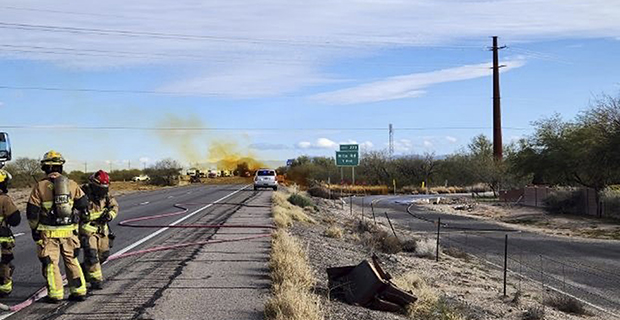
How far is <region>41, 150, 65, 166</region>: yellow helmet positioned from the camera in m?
8.95

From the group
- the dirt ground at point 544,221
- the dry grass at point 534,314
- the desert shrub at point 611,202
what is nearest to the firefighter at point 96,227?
the dry grass at point 534,314

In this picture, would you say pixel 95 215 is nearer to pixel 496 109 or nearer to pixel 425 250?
pixel 425 250

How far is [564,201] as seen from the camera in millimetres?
47500

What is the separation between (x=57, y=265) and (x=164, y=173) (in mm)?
84256

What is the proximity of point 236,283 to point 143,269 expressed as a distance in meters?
2.10

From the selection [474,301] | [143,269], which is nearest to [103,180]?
[143,269]

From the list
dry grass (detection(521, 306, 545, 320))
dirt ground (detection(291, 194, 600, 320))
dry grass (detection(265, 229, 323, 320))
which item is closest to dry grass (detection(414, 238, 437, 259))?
dirt ground (detection(291, 194, 600, 320))

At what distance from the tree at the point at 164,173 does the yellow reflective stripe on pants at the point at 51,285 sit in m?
80.4

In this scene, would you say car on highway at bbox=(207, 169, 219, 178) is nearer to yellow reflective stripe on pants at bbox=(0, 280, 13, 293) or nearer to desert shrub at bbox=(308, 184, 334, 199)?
desert shrub at bbox=(308, 184, 334, 199)

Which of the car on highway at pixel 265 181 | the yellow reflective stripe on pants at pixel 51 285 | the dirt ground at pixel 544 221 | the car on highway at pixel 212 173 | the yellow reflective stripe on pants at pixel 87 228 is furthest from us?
the car on highway at pixel 212 173

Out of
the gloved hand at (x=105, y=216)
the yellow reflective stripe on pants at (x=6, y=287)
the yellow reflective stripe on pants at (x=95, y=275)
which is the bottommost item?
the yellow reflective stripe on pants at (x=6, y=287)

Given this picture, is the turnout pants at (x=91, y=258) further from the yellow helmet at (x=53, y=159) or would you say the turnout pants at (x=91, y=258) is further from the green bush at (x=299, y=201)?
the green bush at (x=299, y=201)

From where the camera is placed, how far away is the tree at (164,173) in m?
88.8

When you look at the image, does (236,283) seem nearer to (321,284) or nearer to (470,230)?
(321,284)
